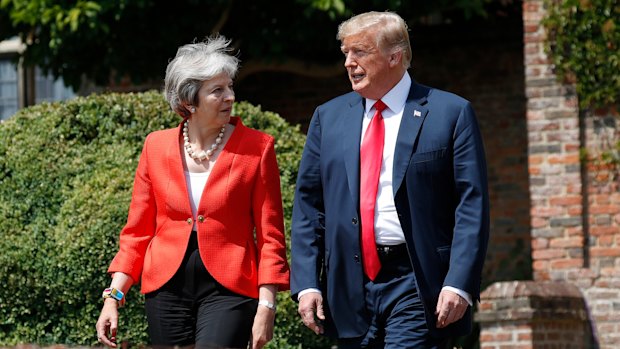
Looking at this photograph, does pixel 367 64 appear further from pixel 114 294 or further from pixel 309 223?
pixel 114 294

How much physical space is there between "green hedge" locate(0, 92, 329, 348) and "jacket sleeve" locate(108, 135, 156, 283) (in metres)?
1.81

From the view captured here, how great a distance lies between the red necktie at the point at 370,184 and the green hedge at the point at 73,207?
2335mm

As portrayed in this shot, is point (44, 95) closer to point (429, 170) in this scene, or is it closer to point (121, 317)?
point (121, 317)

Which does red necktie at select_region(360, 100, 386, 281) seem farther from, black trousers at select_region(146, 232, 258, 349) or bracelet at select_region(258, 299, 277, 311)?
black trousers at select_region(146, 232, 258, 349)

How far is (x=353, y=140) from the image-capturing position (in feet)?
16.1

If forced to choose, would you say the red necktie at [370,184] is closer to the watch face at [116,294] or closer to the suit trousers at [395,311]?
the suit trousers at [395,311]

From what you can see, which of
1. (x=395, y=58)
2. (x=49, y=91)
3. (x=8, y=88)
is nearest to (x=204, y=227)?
(x=395, y=58)

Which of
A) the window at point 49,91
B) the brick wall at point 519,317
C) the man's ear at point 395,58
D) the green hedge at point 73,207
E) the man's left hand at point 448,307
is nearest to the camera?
the man's left hand at point 448,307

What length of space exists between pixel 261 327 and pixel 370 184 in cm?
72

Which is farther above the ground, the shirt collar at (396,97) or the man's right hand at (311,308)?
the shirt collar at (396,97)

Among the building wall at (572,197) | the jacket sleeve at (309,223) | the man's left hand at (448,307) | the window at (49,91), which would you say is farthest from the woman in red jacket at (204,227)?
the window at (49,91)

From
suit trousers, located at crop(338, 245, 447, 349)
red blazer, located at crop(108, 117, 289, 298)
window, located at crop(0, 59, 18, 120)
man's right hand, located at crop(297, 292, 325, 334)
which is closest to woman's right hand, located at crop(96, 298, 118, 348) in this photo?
red blazer, located at crop(108, 117, 289, 298)

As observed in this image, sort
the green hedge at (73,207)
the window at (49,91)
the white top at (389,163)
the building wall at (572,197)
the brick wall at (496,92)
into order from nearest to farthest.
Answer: the white top at (389,163), the green hedge at (73,207), the building wall at (572,197), the brick wall at (496,92), the window at (49,91)

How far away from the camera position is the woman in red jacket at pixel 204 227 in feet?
16.4
